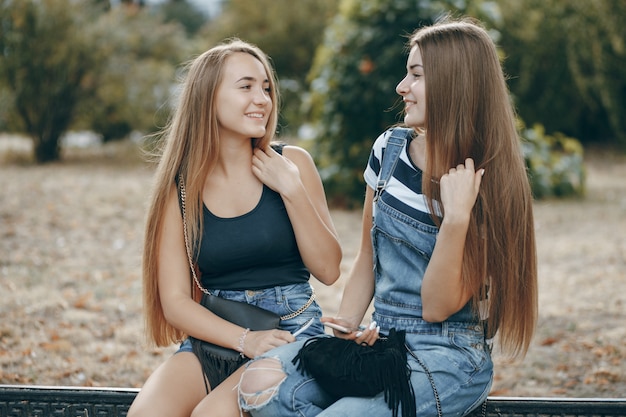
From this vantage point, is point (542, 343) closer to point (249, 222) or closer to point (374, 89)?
point (249, 222)

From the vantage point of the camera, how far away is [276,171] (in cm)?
265

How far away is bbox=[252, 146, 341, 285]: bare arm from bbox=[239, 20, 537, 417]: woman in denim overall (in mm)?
196

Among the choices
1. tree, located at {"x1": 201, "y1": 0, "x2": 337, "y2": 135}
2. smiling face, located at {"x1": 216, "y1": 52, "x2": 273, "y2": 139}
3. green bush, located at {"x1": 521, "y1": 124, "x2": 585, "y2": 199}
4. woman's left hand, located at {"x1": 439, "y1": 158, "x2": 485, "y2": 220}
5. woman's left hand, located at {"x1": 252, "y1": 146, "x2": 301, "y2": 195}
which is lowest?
green bush, located at {"x1": 521, "y1": 124, "x2": 585, "y2": 199}

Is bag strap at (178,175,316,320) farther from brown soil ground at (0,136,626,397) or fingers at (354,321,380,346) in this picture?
brown soil ground at (0,136,626,397)

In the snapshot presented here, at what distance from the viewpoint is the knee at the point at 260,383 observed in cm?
218

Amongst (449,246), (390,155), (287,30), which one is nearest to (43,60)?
(287,30)

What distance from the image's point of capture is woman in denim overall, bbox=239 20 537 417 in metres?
2.22

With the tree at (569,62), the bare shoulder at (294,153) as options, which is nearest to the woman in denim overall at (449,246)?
the bare shoulder at (294,153)

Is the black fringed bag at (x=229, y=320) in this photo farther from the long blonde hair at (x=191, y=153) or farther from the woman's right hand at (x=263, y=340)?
the long blonde hair at (x=191, y=153)

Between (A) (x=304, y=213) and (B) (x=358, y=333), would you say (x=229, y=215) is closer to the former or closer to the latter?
(A) (x=304, y=213)

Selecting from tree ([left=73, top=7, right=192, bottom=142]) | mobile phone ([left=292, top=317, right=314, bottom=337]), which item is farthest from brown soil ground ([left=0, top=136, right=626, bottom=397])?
tree ([left=73, top=7, right=192, bottom=142])

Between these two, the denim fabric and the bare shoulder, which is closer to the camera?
the denim fabric

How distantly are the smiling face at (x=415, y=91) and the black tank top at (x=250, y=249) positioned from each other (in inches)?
21.5

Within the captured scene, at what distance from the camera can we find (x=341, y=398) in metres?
2.21
